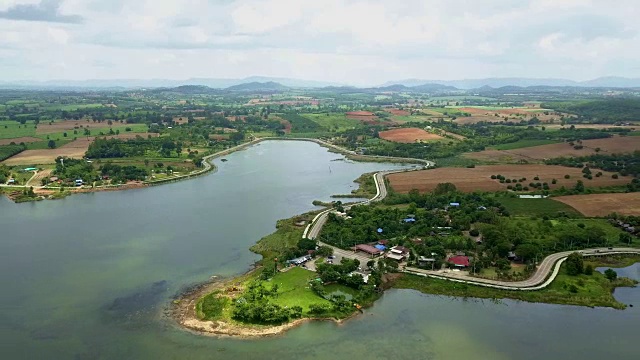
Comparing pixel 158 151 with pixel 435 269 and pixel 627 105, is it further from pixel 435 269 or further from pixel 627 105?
pixel 627 105

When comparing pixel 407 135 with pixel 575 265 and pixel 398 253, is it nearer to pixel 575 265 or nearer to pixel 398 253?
pixel 398 253

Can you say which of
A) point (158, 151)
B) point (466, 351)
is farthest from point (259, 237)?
point (158, 151)

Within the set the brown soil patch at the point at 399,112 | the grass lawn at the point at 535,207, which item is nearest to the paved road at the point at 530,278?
the grass lawn at the point at 535,207

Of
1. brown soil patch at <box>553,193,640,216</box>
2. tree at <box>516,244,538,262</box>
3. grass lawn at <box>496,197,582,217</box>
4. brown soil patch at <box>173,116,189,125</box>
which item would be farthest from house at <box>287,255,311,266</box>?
brown soil patch at <box>173,116,189,125</box>

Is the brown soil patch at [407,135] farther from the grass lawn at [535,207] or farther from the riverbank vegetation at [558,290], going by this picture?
the riverbank vegetation at [558,290]

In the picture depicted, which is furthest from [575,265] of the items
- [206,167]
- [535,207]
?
[206,167]
